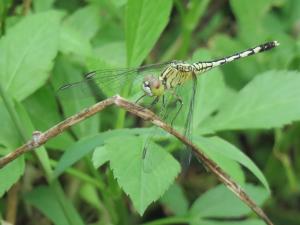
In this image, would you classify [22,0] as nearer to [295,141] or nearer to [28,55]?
[28,55]

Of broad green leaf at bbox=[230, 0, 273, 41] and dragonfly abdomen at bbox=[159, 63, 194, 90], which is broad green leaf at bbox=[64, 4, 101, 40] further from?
broad green leaf at bbox=[230, 0, 273, 41]

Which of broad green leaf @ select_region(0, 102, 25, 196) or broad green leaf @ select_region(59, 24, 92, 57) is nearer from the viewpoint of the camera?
broad green leaf @ select_region(0, 102, 25, 196)

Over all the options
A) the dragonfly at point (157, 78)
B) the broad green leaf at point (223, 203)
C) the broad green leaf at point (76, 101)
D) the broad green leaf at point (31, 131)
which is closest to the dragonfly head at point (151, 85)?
the dragonfly at point (157, 78)

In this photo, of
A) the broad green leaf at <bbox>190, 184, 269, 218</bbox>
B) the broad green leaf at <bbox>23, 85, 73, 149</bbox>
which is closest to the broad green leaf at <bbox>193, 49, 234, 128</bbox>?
the broad green leaf at <bbox>190, 184, 269, 218</bbox>

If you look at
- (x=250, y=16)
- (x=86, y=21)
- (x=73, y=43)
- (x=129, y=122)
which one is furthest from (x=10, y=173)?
(x=250, y=16)

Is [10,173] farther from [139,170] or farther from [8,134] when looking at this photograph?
[139,170]

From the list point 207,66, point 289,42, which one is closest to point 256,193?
point 207,66

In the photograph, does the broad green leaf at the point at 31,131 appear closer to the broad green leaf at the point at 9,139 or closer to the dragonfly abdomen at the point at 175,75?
the broad green leaf at the point at 9,139
